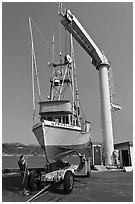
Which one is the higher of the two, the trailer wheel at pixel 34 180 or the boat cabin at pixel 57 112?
the boat cabin at pixel 57 112

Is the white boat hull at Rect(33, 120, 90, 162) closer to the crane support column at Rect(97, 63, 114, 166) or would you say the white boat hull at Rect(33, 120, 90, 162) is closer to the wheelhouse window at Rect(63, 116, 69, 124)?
the wheelhouse window at Rect(63, 116, 69, 124)

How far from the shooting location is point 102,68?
74.8ft

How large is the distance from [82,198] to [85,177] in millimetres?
6089

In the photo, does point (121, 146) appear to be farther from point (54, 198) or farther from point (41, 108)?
point (54, 198)

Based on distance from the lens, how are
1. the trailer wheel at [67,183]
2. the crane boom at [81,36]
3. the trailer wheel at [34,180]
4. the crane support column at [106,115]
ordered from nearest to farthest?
the trailer wheel at [67,183]
the trailer wheel at [34,180]
the crane boom at [81,36]
the crane support column at [106,115]

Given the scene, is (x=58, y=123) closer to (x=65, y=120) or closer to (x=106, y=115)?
(x=65, y=120)

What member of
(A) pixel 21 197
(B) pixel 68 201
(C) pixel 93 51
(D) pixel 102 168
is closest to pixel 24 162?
(A) pixel 21 197

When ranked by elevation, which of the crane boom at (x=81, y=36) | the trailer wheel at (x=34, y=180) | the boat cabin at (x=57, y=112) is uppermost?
the crane boom at (x=81, y=36)

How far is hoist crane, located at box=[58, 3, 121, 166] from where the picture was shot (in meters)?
19.1

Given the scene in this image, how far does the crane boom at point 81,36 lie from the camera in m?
17.5

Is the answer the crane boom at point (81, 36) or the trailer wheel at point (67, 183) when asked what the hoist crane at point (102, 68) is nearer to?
the crane boom at point (81, 36)

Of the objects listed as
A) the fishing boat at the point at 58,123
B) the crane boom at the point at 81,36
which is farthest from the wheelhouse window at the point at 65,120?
the crane boom at the point at 81,36

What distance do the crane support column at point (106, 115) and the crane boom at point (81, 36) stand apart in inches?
39.0

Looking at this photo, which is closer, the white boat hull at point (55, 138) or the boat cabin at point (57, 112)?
the white boat hull at point (55, 138)
